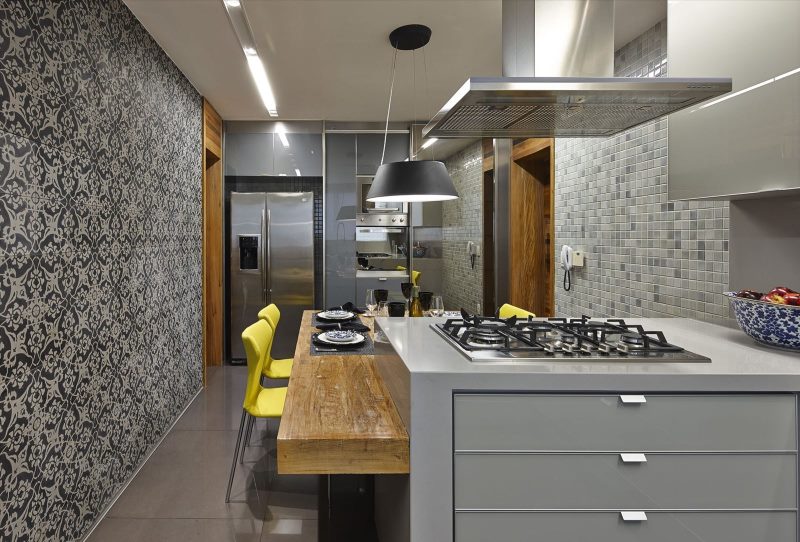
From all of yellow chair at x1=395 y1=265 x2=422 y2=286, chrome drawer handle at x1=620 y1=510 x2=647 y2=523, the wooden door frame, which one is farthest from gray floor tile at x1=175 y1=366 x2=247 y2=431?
chrome drawer handle at x1=620 y1=510 x2=647 y2=523

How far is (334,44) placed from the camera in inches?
130

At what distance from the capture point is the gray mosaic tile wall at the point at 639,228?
2.32 m

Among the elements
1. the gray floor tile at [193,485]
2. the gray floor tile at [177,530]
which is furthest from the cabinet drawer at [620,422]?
the gray floor tile at [193,485]

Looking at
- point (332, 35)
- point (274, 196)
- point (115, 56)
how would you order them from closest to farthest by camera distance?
point (115, 56) < point (332, 35) < point (274, 196)

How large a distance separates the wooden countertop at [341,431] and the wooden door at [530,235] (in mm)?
3057

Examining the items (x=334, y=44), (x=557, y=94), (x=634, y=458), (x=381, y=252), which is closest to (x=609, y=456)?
(x=634, y=458)

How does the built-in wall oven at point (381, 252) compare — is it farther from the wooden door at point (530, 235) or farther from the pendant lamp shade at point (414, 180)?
the pendant lamp shade at point (414, 180)

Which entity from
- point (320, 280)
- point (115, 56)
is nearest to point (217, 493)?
point (115, 56)

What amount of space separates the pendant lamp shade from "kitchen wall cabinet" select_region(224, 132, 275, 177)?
297cm

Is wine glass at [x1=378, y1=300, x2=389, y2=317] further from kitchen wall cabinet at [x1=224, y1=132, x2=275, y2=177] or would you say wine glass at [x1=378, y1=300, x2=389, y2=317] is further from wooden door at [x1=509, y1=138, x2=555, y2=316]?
kitchen wall cabinet at [x1=224, y1=132, x2=275, y2=177]

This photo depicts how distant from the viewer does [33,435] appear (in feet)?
6.02

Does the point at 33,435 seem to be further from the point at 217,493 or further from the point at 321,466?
the point at 321,466

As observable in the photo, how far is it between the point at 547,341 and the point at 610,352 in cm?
20

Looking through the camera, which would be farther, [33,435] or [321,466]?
[33,435]
